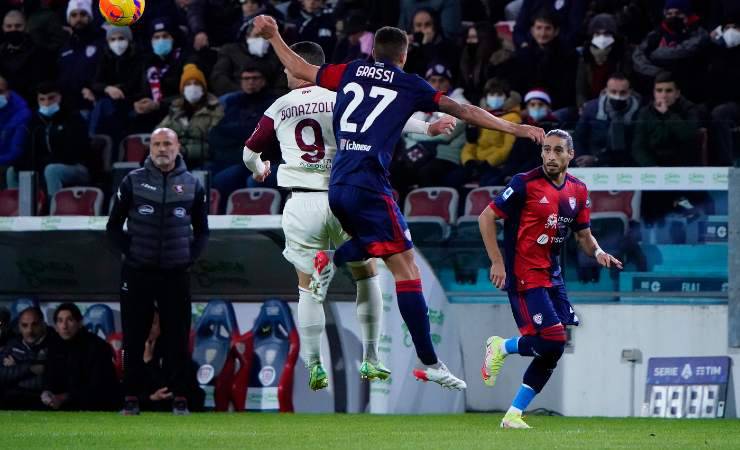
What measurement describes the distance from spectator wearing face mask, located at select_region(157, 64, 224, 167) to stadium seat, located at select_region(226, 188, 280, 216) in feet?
1.74

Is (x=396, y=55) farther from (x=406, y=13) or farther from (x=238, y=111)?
(x=406, y=13)

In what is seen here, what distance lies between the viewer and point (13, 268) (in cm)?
1602

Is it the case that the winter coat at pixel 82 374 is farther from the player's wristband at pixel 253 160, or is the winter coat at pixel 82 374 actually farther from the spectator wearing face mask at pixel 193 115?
the player's wristband at pixel 253 160

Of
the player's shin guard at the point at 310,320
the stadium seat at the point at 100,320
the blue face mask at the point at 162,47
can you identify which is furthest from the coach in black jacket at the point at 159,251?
the blue face mask at the point at 162,47

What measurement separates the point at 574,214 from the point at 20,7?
12785 mm

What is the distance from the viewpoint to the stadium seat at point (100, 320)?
15617 mm

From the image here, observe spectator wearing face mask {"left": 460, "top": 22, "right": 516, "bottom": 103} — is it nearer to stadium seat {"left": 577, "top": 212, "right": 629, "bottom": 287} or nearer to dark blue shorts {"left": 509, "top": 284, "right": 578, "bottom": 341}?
stadium seat {"left": 577, "top": 212, "right": 629, "bottom": 287}

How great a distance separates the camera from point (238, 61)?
18953mm

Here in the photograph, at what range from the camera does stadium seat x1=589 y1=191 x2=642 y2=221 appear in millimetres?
13977

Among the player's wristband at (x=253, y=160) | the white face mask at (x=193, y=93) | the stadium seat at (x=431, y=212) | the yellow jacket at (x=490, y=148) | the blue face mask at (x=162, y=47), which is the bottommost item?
the stadium seat at (x=431, y=212)

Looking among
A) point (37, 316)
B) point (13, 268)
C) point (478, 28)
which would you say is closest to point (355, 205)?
point (37, 316)

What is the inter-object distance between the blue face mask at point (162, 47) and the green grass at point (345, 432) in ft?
22.9

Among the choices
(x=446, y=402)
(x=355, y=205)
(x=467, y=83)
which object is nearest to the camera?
(x=355, y=205)

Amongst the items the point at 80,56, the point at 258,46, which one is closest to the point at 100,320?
the point at 258,46
